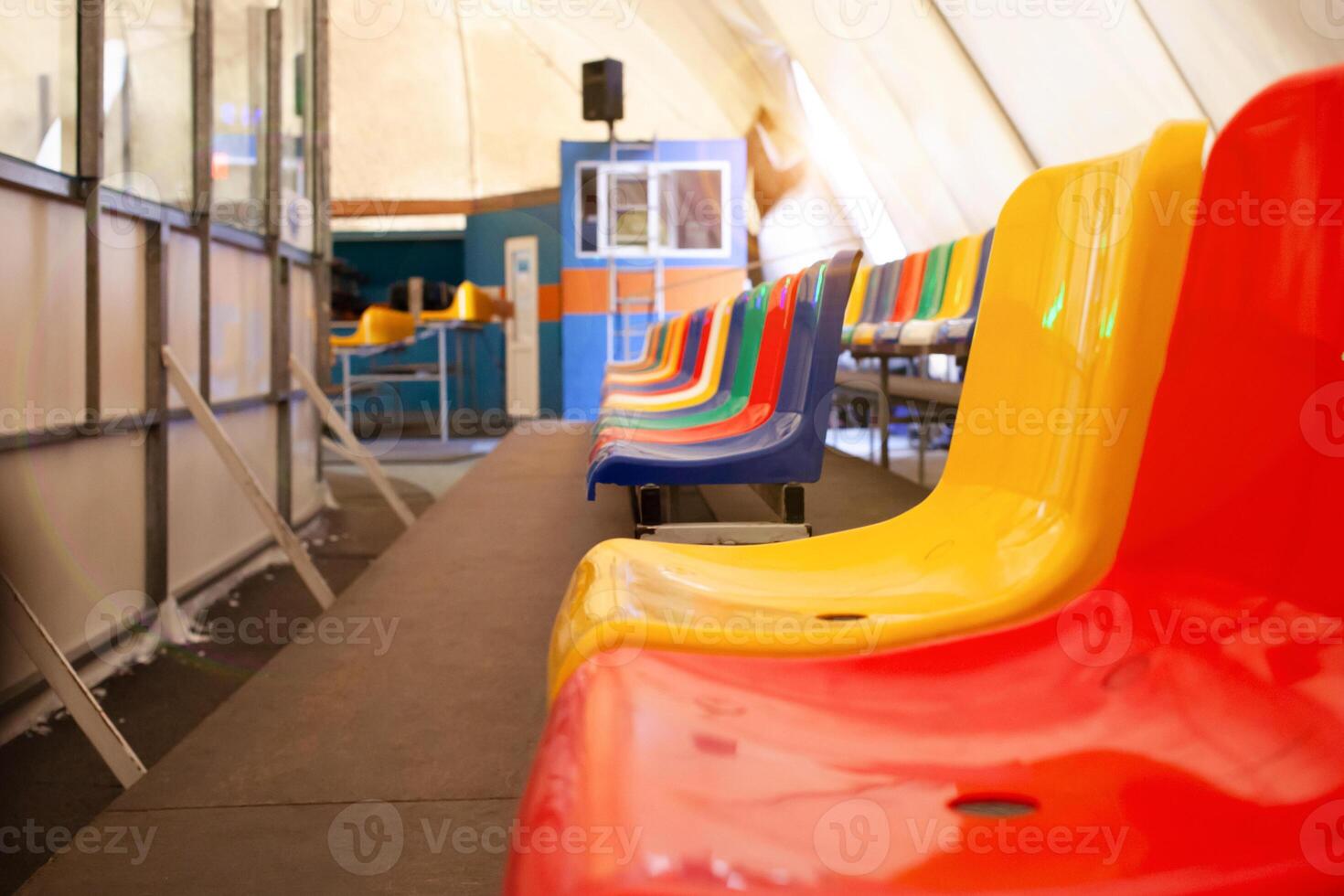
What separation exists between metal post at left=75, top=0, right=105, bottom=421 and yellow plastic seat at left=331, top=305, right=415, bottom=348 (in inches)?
249

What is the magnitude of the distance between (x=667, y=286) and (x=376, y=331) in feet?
8.67

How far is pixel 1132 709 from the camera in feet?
2.39

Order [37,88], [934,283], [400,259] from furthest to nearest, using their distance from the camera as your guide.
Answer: [400,259] < [934,283] < [37,88]

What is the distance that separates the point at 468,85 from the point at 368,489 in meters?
10.5

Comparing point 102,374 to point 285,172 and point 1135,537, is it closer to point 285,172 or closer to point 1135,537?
point 285,172

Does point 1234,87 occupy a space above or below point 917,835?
above

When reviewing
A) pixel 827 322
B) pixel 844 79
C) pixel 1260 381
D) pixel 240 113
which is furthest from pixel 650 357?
pixel 1260 381

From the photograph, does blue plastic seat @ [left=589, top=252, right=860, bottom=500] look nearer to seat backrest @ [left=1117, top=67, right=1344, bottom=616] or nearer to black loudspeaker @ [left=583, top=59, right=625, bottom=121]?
seat backrest @ [left=1117, top=67, right=1344, bottom=616]

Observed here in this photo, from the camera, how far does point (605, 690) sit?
71 cm

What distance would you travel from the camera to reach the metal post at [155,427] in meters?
3.40

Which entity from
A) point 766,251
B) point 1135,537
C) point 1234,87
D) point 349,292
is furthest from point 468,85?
point 1135,537

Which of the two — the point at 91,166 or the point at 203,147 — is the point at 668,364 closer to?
the point at 203,147

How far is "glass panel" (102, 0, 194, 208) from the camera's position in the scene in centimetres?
324

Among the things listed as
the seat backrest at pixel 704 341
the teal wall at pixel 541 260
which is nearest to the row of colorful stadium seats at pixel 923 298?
the seat backrest at pixel 704 341
